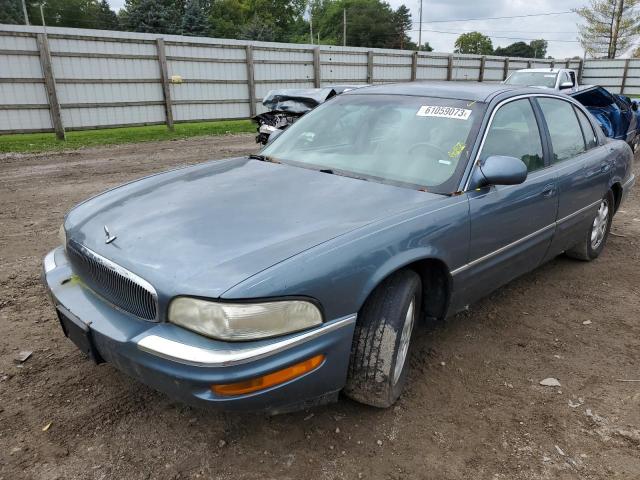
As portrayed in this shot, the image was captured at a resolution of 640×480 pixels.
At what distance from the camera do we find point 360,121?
347cm

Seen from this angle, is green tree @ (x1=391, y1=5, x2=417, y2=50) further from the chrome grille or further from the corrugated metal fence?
the chrome grille

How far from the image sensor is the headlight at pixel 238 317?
6.28ft

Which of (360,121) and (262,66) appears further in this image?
(262,66)

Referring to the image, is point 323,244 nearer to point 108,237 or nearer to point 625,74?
point 108,237

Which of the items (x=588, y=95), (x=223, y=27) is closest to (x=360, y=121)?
(x=588, y=95)

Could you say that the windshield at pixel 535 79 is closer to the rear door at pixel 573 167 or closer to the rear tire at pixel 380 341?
the rear door at pixel 573 167

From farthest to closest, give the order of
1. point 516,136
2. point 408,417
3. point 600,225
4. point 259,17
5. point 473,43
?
point 473,43 < point 259,17 < point 600,225 < point 516,136 < point 408,417

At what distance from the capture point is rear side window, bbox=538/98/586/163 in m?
3.77

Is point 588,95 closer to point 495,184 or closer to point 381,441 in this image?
point 495,184

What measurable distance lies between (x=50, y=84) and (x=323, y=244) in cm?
1219

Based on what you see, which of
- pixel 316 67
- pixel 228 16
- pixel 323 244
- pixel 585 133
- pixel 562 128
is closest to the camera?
pixel 323 244

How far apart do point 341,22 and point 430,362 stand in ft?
305

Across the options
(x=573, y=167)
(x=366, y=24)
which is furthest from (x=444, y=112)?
(x=366, y=24)

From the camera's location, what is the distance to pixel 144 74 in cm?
1360
